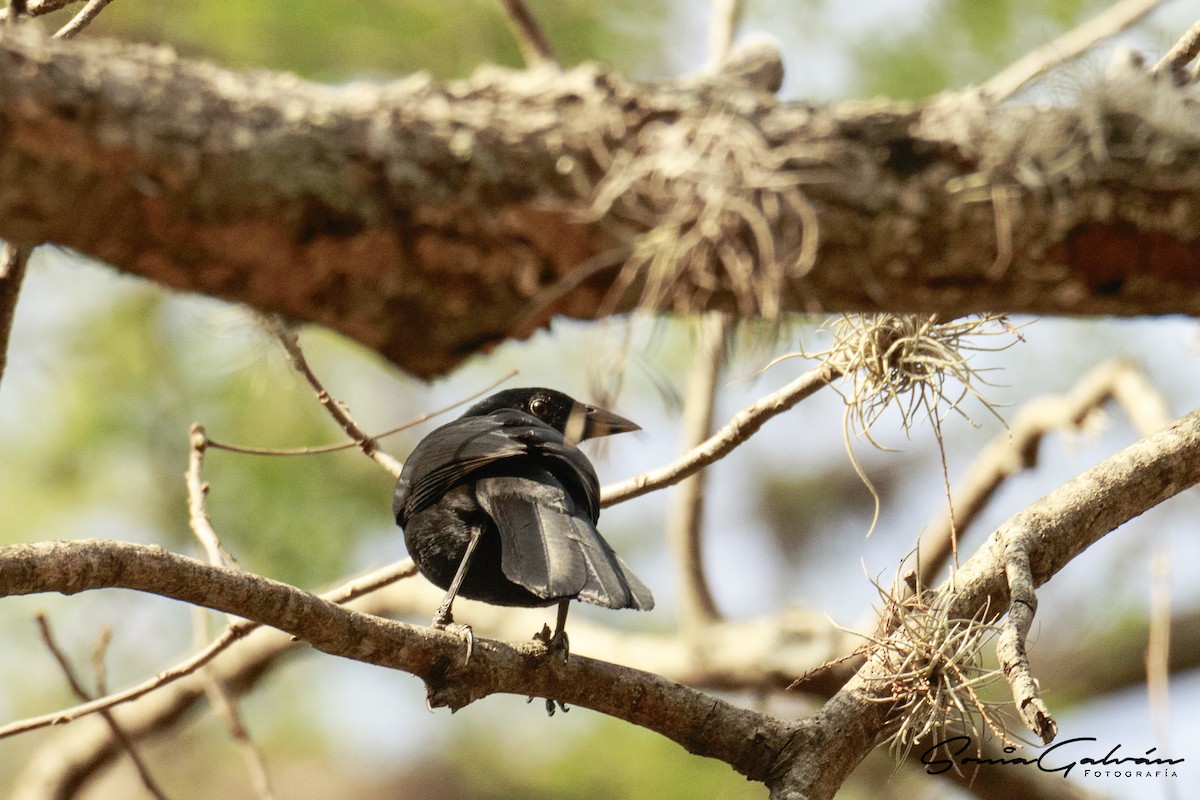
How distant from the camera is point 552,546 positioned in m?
3.02

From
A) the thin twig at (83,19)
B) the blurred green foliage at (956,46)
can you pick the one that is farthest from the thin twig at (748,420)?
the blurred green foliage at (956,46)

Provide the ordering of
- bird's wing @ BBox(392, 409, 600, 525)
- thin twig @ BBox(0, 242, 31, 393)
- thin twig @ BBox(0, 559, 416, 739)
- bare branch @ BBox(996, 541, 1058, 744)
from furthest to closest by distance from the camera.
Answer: bird's wing @ BBox(392, 409, 600, 525), thin twig @ BBox(0, 242, 31, 393), thin twig @ BBox(0, 559, 416, 739), bare branch @ BBox(996, 541, 1058, 744)

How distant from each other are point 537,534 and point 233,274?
1.73 m

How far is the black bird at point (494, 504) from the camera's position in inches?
124

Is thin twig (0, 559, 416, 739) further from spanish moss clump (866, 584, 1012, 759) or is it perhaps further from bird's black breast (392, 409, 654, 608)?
spanish moss clump (866, 584, 1012, 759)

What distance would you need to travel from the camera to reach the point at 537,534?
3109 millimetres

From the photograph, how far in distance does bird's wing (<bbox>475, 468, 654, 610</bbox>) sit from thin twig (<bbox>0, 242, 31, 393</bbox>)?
1333 millimetres

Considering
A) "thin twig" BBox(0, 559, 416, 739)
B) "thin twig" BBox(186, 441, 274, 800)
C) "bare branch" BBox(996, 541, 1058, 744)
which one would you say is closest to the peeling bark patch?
"bare branch" BBox(996, 541, 1058, 744)

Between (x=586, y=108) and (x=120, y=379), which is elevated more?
(x=120, y=379)

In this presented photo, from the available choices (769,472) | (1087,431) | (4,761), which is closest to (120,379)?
(4,761)

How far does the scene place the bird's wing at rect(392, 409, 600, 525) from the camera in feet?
11.3

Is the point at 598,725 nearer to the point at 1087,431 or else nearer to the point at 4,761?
the point at 1087,431

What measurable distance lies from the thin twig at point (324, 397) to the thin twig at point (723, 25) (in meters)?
2.99

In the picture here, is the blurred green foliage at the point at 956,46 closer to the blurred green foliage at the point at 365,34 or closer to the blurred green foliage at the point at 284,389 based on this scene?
the blurred green foliage at the point at 284,389
